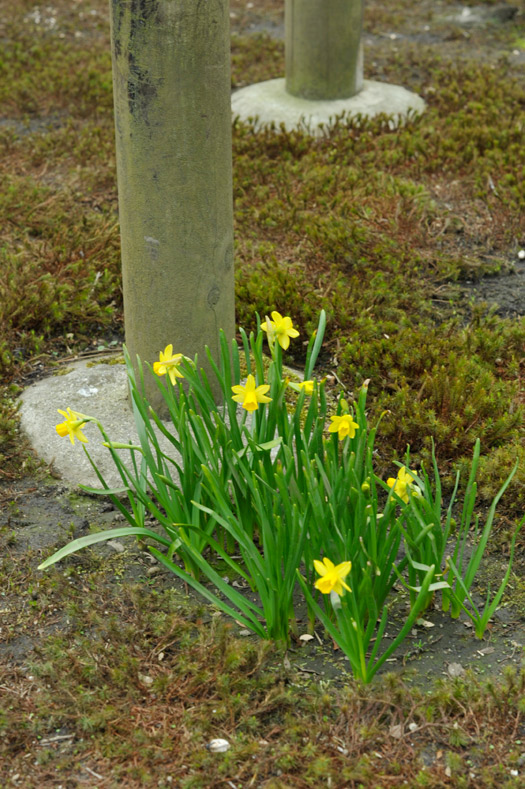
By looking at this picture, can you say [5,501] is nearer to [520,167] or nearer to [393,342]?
[393,342]

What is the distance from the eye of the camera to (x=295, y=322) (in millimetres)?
4188

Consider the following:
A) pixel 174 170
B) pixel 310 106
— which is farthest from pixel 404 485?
pixel 310 106

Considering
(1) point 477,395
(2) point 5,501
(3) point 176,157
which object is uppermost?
(3) point 176,157

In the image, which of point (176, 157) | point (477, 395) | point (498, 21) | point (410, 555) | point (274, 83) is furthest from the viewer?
point (498, 21)

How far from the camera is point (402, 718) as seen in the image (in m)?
2.25

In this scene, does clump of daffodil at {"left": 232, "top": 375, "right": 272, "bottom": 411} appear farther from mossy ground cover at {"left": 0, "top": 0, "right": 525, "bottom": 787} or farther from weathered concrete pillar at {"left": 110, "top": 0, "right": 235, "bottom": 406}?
weathered concrete pillar at {"left": 110, "top": 0, "right": 235, "bottom": 406}

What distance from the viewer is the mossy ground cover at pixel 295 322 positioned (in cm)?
221

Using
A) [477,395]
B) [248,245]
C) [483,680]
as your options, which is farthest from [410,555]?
[248,245]

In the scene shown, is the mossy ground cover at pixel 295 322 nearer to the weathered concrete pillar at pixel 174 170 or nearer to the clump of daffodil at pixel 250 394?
the clump of daffodil at pixel 250 394

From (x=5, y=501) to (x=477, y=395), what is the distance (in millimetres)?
1870

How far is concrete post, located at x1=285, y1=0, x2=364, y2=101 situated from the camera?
6.39m

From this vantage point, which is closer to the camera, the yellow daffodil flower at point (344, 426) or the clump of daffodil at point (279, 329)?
the yellow daffodil flower at point (344, 426)

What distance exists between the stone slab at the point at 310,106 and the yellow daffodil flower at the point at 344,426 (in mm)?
4269

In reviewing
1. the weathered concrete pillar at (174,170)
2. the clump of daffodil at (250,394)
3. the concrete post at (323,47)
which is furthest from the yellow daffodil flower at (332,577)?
the concrete post at (323,47)
